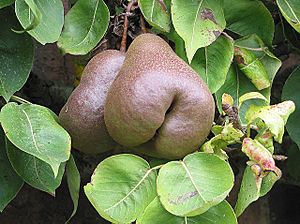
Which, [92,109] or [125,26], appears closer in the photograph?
[92,109]

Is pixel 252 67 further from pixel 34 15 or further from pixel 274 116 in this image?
pixel 34 15

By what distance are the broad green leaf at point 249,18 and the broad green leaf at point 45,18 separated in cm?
28

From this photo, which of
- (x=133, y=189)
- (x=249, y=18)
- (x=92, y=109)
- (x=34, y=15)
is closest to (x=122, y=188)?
(x=133, y=189)

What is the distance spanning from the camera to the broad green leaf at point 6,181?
3.23ft

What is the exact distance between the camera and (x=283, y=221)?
1.60 meters

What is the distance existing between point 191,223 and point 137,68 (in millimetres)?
208

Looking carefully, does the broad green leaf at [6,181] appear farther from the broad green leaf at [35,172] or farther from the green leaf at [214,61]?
the green leaf at [214,61]

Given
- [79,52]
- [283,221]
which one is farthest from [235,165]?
[79,52]

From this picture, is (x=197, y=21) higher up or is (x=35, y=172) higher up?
(x=197, y=21)

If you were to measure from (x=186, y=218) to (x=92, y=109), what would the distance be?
0.62 ft

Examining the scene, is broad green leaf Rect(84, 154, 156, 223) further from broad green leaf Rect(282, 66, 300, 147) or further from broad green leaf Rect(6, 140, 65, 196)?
broad green leaf Rect(282, 66, 300, 147)

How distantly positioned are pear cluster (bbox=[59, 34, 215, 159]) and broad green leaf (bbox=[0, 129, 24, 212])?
123 millimetres

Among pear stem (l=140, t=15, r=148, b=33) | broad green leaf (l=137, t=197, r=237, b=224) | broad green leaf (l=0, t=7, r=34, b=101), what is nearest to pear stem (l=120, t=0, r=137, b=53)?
pear stem (l=140, t=15, r=148, b=33)

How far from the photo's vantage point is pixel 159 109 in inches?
33.5
